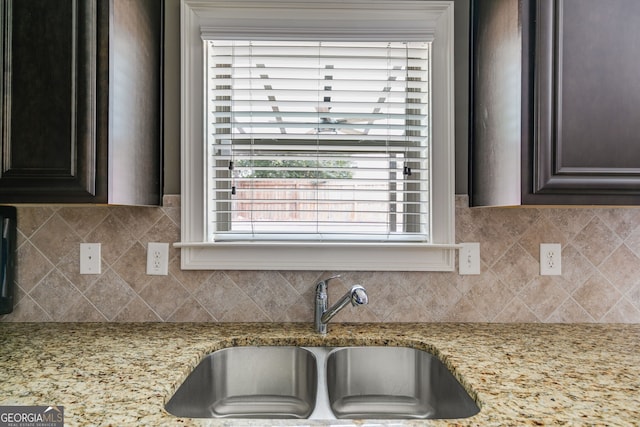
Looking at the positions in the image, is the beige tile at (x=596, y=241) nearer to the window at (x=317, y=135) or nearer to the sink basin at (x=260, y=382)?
the window at (x=317, y=135)

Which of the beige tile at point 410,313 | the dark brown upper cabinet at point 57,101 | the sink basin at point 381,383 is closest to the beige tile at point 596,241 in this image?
the beige tile at point 410,313

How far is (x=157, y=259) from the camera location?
1493mm

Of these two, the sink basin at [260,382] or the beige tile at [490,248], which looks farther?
the beige tile at [490,248]

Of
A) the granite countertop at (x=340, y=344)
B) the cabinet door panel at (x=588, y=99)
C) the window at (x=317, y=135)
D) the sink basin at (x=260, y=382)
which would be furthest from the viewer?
the window at (x=317, y=135)

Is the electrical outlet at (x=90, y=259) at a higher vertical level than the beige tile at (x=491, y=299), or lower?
higher

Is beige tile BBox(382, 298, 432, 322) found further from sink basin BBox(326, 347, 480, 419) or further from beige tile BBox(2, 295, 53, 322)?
beige tile BBox(2, 295, 53, 322)

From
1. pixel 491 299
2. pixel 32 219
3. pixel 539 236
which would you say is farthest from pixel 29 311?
pixel 539 236

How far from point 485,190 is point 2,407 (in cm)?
148

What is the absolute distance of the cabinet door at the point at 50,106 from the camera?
3.81ft

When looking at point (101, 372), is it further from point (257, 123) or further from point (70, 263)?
point (257, 123)

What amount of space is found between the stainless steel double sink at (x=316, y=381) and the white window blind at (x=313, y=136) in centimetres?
44

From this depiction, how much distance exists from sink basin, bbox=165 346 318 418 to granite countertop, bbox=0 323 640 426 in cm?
5

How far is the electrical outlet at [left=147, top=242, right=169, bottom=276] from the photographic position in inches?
58.8

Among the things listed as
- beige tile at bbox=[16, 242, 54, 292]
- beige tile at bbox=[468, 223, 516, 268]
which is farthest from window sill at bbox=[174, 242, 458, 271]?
beige tile at bbox=[16, 242, 54, 292]
